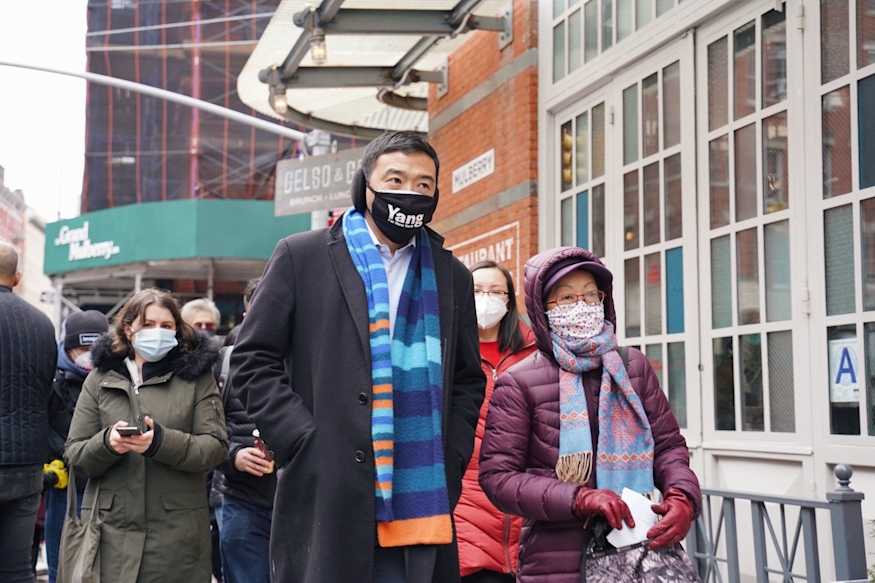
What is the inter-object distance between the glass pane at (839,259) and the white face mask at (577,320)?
2.73 m

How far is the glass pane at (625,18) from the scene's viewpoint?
29.0ft

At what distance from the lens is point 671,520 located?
3691mm

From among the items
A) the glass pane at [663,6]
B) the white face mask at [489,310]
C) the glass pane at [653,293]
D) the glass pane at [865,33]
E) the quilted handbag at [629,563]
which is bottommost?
the quilted handbag at [629,563]

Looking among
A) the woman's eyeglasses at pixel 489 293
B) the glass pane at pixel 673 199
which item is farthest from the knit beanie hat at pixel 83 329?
the glass pane at pixel 673 199

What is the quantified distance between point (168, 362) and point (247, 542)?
101 centimetres

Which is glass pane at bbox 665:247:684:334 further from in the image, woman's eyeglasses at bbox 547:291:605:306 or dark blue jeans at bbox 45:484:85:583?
dark blue jeans at bbox 45:484:85:583

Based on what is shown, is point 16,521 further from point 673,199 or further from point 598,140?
point 598,140

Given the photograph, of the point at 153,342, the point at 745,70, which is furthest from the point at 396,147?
the point at 745,70

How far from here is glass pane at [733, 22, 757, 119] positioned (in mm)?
7242

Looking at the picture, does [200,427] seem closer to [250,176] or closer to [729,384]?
[729,384]

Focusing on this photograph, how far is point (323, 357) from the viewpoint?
11.9 feet

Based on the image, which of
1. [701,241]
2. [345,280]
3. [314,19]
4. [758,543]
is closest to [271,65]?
[314,19]

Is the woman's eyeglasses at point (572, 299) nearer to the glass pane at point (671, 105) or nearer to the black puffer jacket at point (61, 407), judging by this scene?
the glass pane at point (671, 105)

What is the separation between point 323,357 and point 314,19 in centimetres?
698
